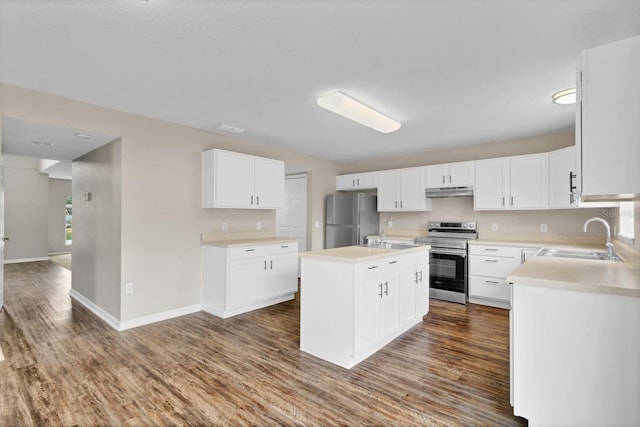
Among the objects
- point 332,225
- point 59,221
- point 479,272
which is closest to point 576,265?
point 479,272

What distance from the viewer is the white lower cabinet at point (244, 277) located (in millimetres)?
3791

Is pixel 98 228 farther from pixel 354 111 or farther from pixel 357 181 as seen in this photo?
pixel 357 181

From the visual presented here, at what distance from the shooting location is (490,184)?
15.0ft

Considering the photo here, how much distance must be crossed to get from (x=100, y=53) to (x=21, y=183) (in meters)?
8.46

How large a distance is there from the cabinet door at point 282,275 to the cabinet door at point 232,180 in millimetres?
861

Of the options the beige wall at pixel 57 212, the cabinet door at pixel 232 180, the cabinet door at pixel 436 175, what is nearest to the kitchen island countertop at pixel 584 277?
the cabinet door at pixel 436 175

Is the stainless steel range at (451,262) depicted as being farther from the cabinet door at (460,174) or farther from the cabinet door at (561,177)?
the cabinet door at (561,177)

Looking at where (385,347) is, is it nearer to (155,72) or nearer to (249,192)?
(249,192)

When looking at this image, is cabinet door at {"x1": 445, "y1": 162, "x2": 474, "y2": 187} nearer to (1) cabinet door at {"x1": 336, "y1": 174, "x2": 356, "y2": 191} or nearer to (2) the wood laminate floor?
(1) cabinet door at {"x1": 336, "y1": 174, "x2": 356, "y2": 191}

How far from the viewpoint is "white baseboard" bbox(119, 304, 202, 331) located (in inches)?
136

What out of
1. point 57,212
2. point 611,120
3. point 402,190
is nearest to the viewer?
point 611,120

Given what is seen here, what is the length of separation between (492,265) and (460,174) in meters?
1.40

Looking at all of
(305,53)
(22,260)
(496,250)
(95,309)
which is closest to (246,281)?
(95,309)

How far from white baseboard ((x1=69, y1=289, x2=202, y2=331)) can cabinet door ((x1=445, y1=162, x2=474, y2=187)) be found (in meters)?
4.04
